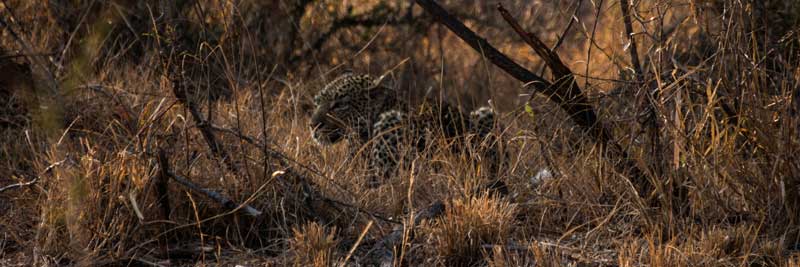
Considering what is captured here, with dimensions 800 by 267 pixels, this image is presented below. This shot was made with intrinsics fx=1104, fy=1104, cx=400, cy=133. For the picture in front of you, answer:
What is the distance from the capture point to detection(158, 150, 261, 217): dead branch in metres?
3.79

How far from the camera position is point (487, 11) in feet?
27.4

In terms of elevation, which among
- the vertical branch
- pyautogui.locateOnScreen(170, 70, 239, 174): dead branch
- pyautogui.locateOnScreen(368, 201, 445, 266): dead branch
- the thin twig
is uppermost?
the vertical branch

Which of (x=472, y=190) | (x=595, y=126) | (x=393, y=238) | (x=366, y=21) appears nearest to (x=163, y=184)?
(x=393, y=238)

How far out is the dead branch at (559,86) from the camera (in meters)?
3.97

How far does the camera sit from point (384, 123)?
5.25m

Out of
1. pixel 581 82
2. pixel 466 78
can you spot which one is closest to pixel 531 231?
pixel 581 82

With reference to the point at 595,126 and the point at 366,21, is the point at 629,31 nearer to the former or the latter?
the point at 595,126

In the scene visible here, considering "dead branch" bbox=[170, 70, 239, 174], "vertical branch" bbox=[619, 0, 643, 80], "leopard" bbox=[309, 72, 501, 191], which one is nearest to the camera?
"vertical branch" bbox=[619, 0, 643, 80]

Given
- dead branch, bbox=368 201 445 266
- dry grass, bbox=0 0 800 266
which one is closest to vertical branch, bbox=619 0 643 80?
dry grass, bbox=0 0 800 266

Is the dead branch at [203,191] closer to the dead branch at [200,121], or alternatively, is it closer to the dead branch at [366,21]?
the dead branch at [200,121]

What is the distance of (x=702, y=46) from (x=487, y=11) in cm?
236

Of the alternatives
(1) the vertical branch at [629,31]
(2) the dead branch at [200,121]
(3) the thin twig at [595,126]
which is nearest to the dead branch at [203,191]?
(2) the dead branch at [200,121]

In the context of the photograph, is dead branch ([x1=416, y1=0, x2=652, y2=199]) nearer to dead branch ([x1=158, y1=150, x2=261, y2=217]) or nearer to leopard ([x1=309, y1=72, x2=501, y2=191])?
leopard ([x1=309, y1=72, x2=501, y2=191])

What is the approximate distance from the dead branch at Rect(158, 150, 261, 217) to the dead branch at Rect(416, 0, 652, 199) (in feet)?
3.17
